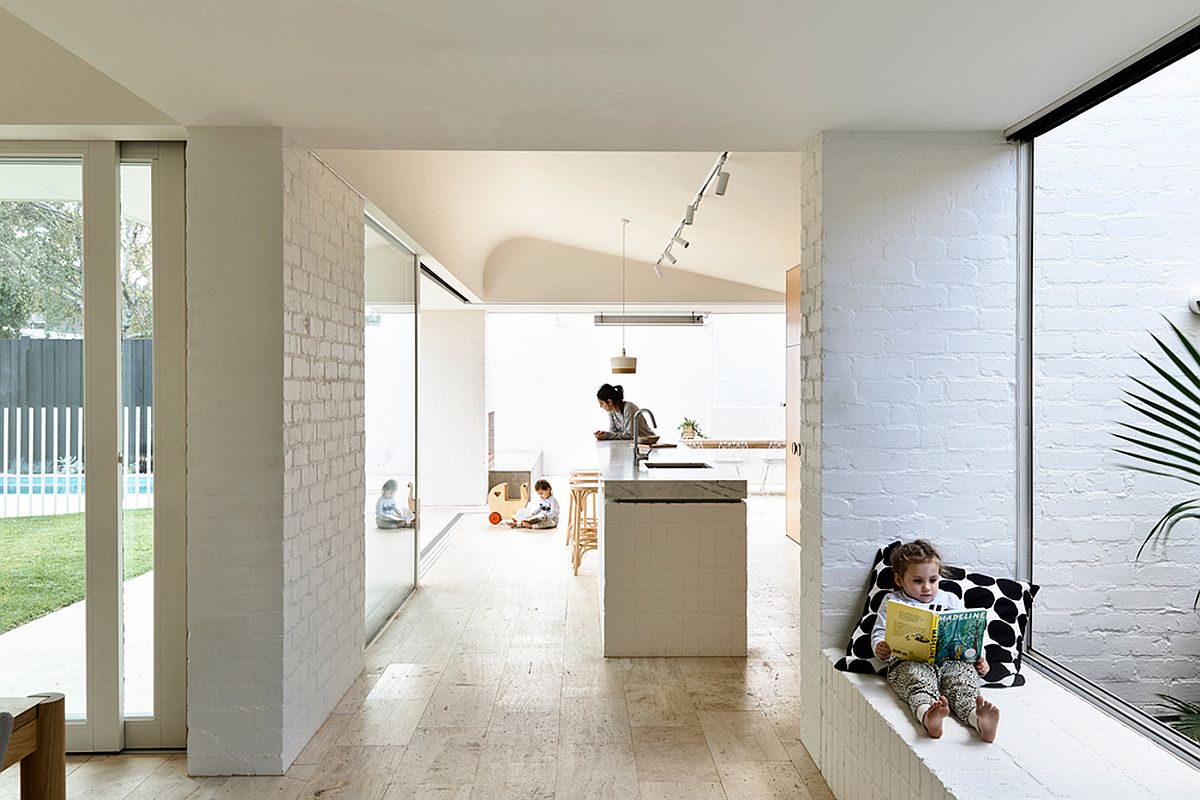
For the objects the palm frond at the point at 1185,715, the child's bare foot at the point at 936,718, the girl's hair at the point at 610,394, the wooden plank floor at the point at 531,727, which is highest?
the girl's hair at the point at 610,394

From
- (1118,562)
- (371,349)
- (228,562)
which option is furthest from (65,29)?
(1118,562)

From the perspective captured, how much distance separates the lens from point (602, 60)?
249 centimetres

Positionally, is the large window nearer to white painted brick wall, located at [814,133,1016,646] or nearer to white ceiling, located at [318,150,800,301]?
white painted brick wall, located at [814,133,1016,646]

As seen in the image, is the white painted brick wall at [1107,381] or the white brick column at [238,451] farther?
the white brick column at [238,451]

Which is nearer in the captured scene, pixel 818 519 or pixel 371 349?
pixel 818 519

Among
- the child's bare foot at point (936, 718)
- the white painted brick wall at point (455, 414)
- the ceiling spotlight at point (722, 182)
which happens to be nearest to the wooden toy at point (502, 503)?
the white painted brick wall at point (455, 414)

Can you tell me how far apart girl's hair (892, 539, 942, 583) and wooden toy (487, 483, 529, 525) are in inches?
246

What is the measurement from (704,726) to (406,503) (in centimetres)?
287

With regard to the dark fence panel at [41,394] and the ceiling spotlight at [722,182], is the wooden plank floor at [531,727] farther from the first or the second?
the ceiling spotlight at [722,182]

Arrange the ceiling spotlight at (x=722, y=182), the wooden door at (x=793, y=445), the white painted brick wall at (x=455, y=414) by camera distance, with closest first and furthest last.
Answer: the ceiling spotlight at (x=722, y=182) → the wooden door at (x=793, y=445) → the white painted brick wall at (x=455, y=414)

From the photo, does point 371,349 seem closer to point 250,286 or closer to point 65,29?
point 250,286

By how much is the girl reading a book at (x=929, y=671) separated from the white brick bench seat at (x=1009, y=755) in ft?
0.15

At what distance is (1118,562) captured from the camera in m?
3.02

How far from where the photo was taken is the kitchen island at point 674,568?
455cm
